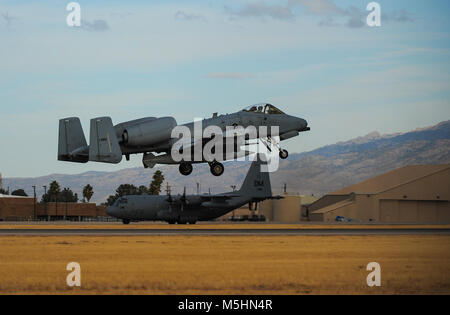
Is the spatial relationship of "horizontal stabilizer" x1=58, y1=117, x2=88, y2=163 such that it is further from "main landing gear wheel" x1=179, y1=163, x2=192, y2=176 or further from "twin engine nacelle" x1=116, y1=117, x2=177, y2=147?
"main landing gear wheel" x1=179, y1=163, x2=192, y2=176

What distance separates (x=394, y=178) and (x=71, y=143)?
371ft

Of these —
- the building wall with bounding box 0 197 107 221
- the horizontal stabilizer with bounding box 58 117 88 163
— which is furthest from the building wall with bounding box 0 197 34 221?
the horizontal stabilizer with bounding box 58 117 88 163

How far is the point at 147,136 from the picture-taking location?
173ft

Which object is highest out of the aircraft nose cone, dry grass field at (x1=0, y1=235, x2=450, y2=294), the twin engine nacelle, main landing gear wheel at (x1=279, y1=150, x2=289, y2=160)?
the aircraft nose cone

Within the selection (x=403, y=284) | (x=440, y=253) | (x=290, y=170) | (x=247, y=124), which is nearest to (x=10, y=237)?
(x=247, y=124)

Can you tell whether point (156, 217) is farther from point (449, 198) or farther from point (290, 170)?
point (449, 198)

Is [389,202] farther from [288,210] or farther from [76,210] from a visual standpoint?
[76,210]

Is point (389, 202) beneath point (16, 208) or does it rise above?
above

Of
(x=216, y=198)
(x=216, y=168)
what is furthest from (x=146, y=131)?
(x=216, y=198)

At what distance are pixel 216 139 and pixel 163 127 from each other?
4367 mm

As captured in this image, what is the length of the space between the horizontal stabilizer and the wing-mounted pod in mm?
3173

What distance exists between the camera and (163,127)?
175 feet

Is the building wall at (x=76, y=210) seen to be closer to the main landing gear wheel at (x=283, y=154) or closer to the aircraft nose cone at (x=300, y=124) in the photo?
the aircraft nose cone at (x=300, y=124)

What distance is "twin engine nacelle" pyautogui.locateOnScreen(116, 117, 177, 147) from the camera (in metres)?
52.7
